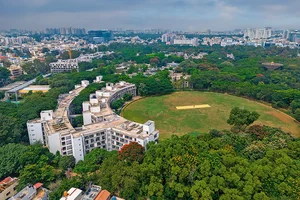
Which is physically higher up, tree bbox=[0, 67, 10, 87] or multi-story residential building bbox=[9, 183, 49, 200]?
tree bbox=[0, 67, 10, 87]

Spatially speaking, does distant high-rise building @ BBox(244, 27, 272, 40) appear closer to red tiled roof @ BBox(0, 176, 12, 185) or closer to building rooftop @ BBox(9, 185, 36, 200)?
red tiled roof @ BBox(0, 176, 12, 185)

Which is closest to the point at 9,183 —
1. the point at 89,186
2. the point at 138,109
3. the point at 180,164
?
the point at 89,186

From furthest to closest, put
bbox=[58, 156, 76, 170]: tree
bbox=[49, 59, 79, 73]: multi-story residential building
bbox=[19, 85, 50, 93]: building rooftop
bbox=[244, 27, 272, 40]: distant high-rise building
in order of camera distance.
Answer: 1. bbox=[244, 27, 272, 40]: distant high-rise building
2. bbox=[49, 59, 79, 73]: multi-story residential building
3. bbox=[19, 85, 50, 93]: building rooftop
4. bbox=[58, 156, 76, 170]: tree

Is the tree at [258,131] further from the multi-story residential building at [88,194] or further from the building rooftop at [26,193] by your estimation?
the building rooftop at [26,193]

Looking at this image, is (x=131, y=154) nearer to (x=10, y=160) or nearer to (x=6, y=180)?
(x=6, y=180)

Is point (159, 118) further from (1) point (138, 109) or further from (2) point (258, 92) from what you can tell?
(2) point (258, 92)

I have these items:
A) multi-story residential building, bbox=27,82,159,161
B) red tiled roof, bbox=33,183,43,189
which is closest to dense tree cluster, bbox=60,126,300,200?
red tiled roof, bbox=33,183,43,189
